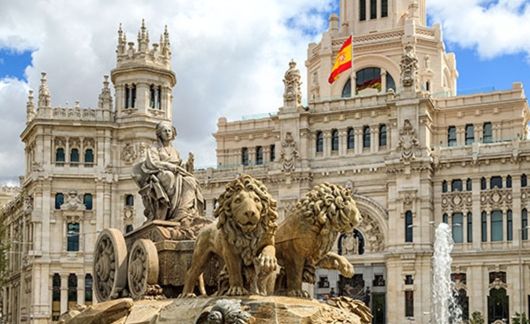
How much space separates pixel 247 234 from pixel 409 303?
55739 millimetres

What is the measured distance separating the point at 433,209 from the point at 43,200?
31.3m

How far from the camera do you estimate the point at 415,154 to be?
228 feet

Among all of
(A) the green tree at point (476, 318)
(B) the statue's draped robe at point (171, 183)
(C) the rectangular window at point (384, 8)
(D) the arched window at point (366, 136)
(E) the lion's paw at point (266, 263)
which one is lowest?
(A) the green tree at point (476, 318)

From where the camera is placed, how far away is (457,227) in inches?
2707

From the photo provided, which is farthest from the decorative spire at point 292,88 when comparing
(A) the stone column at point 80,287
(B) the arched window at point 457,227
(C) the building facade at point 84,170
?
(A) the stone column at point 80,287

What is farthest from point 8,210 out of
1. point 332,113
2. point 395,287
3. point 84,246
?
point 395,287

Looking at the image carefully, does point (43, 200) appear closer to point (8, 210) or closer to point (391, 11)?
point (8, 210)

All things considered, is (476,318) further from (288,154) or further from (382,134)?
(288,154)

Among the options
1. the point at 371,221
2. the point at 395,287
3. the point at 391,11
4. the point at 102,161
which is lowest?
the point at 395,287

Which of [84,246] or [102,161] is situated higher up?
[102,161]

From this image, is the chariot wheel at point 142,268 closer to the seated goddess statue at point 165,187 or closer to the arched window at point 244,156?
the seated goddess statue at point 165,187

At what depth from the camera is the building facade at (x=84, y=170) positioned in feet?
251

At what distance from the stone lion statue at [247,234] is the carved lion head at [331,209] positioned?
0.64 meters

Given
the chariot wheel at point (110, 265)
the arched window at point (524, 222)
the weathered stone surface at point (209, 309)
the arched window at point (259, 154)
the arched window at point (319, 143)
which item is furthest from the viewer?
the arched window at point (259, 154)
